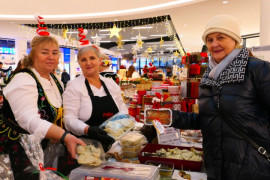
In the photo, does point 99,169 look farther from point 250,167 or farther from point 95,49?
point 95,49

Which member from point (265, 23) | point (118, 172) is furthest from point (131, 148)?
point (265, 23)

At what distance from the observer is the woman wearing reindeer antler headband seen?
1559 millimetres

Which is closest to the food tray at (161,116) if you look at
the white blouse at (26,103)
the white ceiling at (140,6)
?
Result: the white blouse at (26,103)

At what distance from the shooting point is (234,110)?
1.52m

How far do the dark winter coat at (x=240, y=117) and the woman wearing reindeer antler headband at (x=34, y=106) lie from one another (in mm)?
895

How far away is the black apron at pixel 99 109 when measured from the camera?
6.80ft

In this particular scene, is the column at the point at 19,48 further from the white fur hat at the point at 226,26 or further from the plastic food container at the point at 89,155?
the white fur hat at the point at 226,26

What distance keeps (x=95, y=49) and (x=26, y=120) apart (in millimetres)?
931

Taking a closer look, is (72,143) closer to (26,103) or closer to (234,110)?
(26,103)

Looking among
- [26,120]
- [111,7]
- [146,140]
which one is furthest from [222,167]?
[111,7]

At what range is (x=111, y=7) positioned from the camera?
344 inches

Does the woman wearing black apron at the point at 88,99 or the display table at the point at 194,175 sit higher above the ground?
the woman wearing black apron at the point at 88,99

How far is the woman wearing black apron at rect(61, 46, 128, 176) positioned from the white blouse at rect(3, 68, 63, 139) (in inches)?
12.0

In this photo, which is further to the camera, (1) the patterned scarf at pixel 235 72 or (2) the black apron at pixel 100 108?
(2) the black apron at pixel 100 108
